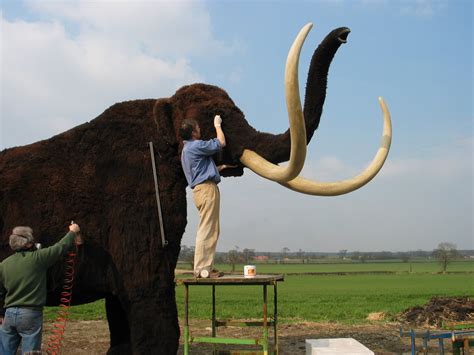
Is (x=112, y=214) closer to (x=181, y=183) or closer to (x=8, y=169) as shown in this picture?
(x=181, y=183)

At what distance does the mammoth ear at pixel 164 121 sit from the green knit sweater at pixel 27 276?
1.55 metres

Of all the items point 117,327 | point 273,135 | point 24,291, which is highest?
point 273,135

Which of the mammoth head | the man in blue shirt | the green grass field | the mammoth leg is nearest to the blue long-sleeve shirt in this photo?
the man in blue shirt

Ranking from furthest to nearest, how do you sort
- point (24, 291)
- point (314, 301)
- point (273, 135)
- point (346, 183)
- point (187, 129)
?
point (314, 301), point (273, 135), point (187, 129), point (346, 183), point (24, 291)

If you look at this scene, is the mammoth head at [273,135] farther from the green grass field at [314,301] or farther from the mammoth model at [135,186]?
the green grass field at [314,301]

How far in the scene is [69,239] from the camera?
489 centimetres

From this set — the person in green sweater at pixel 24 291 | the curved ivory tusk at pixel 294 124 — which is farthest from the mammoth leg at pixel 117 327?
the curved ivory tusk at pixel 294 124

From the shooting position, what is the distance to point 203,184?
219 inches

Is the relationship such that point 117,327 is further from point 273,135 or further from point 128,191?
point 273,135

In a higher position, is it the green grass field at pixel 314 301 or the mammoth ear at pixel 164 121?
the mammoth ear at pixel 164 121

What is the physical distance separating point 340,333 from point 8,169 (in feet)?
25.7

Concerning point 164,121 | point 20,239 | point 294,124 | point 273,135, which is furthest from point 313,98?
point 20,239

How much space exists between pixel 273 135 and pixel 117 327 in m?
2.64

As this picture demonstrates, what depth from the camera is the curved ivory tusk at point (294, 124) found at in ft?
15.1
